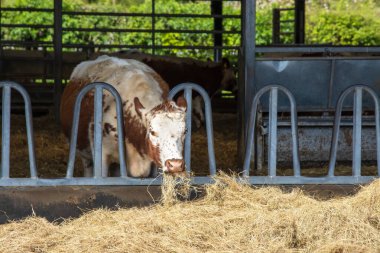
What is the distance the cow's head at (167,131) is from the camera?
594cm

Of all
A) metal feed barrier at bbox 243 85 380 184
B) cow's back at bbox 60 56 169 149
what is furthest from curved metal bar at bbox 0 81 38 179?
metal feed barrier at bbox 243 85 380 184

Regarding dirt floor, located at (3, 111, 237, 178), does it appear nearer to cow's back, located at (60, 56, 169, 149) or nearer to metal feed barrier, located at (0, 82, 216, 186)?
cow's back, located at (60, 56, 169, 149)

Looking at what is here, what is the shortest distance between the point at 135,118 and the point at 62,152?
3.85m

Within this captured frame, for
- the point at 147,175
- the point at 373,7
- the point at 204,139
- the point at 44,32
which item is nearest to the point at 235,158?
the point at 204,139

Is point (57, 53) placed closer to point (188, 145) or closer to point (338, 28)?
point (188, 145)

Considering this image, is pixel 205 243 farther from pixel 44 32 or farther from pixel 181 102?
pixel 44 32

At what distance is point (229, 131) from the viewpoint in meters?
12.6

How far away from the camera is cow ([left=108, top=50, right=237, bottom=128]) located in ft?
44.0

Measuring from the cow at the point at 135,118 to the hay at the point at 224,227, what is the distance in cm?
33

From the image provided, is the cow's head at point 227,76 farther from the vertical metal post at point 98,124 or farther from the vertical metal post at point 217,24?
the vertical metal post at point 98,124

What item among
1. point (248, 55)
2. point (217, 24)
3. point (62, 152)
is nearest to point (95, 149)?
point (248, 55)

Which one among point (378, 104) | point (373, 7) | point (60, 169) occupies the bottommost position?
point (60, 169)

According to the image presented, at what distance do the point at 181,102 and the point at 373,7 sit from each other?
19443 millimetres

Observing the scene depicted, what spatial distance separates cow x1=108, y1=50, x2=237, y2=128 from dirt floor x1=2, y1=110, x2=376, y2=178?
894 millimetres
